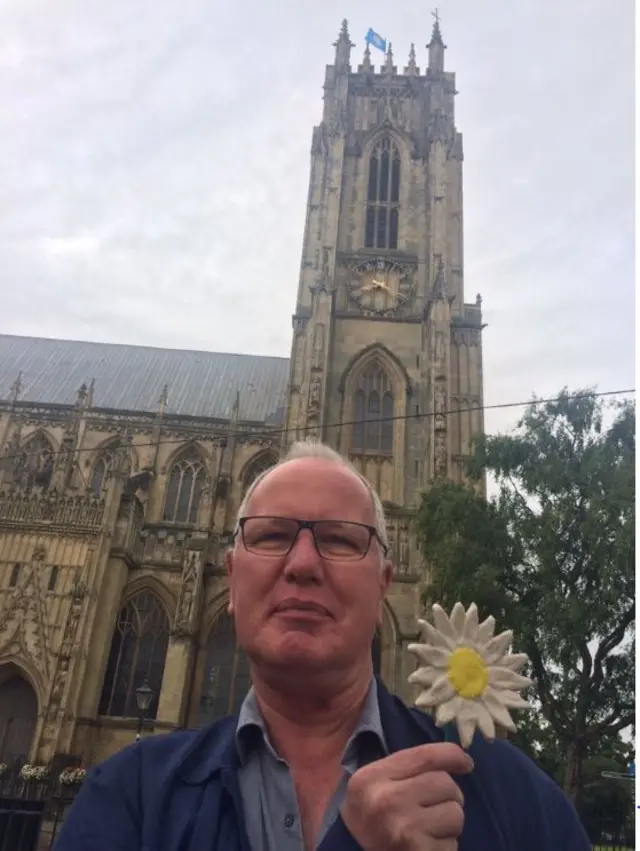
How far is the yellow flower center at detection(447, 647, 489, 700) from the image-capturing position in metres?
1.45

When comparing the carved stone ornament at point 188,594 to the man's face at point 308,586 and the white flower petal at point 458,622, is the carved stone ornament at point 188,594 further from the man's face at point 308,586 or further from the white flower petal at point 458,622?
the white flower petal at point 458,622

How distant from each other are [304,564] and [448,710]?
0.50 m

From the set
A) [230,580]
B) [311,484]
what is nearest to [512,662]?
[311,484]

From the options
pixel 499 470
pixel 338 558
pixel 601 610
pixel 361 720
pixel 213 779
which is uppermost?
pixel 499 470

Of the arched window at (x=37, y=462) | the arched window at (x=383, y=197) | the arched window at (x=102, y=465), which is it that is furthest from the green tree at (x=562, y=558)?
the arched window at (x=102, y=465)

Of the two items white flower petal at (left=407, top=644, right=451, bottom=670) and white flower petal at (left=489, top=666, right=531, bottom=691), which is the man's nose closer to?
white flower petal at (left=407, top=644, right=451, bottom=670)

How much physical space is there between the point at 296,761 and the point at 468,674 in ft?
1.81

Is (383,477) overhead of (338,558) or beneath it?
overhead

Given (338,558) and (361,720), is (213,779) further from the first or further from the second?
(338,558)

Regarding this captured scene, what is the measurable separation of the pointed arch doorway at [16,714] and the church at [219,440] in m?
0.05

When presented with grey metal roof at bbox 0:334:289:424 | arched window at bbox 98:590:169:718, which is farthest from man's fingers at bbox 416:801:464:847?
grey metal roof at bbox 0:334:289:424

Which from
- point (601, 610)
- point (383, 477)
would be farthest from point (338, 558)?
point (383, 477)

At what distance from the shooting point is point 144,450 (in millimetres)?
27625

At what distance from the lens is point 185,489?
27.0 metres
